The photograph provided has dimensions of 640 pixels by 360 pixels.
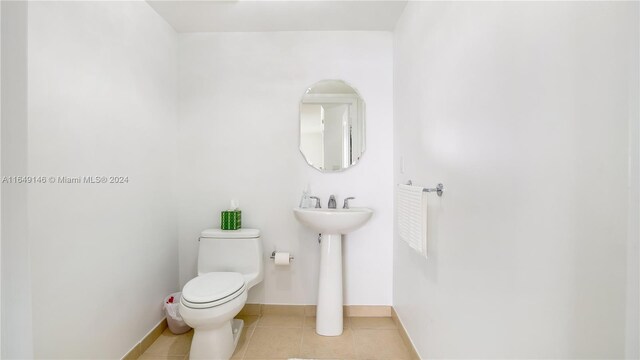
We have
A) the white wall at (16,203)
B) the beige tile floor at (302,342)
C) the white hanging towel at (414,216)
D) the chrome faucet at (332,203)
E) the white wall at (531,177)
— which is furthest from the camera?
the chrome faucet at (332,203)

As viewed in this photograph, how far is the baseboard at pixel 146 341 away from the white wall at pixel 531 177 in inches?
66.8

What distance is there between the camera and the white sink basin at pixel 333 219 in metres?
1.90

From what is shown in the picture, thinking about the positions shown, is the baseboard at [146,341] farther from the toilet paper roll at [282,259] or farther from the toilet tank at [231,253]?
the toilet paper roll at [282,259]

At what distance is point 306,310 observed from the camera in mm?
2320

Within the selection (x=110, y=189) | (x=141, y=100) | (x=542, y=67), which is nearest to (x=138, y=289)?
(x=110, y=189)

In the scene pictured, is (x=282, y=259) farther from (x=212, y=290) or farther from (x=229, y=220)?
(x=212, y=290)

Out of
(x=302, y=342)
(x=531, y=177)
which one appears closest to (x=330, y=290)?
(x=302, y=342)

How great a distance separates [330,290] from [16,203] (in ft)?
5.53

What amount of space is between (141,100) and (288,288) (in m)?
1.70

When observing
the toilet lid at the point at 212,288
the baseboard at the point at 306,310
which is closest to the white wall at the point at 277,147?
the baseboard at the point at 306,310

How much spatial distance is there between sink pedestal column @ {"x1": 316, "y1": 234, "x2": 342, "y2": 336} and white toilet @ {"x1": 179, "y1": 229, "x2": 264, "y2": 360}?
18.3 inches

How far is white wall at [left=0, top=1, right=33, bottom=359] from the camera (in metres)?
1.14

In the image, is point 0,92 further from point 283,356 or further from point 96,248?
point 283,356

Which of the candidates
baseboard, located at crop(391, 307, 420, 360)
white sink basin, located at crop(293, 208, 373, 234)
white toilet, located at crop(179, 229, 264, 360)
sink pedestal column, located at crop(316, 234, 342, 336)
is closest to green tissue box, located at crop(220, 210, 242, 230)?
white toilet, located at crop(179, 229, 264, 360)
